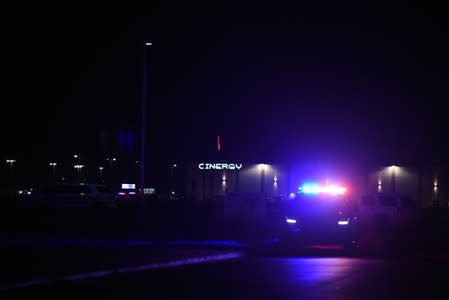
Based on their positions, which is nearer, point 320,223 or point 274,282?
point 274,282

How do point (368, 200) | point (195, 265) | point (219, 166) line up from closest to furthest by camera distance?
point (195, 265)
point (368, 200)
point (219, 166)

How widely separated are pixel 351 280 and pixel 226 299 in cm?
343

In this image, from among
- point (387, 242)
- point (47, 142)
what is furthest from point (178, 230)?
point (47, 142)

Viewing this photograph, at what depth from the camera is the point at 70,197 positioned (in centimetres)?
4278

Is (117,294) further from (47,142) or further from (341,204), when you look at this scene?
(47,142)

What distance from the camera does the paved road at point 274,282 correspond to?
1268 cm

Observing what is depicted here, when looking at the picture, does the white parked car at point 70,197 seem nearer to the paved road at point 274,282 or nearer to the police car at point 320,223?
the police car at point 320,223

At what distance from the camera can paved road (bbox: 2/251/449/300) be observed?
12.7m

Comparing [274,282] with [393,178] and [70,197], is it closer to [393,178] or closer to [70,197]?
[70,197]

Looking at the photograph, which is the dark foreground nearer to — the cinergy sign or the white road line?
the white road line

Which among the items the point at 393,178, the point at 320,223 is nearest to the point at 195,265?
the point at 320,223

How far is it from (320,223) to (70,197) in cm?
2293

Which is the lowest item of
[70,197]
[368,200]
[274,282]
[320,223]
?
[274,282]

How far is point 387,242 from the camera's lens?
2589 cm
